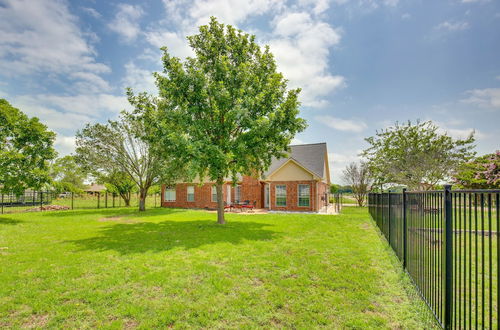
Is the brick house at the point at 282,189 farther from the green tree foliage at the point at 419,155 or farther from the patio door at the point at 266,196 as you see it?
the green tree foliage at the point at 419,155

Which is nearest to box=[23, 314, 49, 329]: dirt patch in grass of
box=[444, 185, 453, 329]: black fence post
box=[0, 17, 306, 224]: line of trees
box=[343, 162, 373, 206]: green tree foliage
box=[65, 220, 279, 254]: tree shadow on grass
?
box=[65, 220, 279, 254]: tree shadow on grass

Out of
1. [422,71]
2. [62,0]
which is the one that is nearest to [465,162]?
[422,71]

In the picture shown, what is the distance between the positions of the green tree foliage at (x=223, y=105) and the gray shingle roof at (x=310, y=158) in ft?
34.4

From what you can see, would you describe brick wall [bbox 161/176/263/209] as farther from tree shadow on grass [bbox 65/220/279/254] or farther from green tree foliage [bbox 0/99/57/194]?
tree shadow on grass [bbox 65/220/279/254]

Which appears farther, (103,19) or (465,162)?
(465,162)

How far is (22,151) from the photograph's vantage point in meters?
15.4

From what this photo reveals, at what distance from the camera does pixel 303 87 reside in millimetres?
12172

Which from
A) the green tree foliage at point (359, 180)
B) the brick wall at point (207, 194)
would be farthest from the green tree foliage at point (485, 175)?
the brick wall at point (207, 194)

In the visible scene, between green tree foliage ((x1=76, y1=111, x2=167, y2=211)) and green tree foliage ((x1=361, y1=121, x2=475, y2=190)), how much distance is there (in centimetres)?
1930

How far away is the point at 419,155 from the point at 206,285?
65.0 feet

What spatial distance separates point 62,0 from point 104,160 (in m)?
13.7

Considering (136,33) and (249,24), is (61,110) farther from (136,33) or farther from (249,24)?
(249,24)

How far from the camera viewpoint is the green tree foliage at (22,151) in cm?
→ 1452

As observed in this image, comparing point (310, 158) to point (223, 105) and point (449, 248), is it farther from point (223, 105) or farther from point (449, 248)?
point (449, 248)
